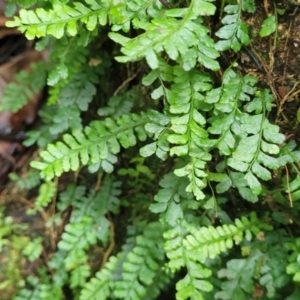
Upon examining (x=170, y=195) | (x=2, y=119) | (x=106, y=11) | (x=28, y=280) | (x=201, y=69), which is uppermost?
(x=106, y=11)

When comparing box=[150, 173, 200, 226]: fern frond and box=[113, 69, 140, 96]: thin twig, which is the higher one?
box=[113, 69, 140, 96]: thin twig

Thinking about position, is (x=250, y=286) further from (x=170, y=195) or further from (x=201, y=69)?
(x=201, y=69)

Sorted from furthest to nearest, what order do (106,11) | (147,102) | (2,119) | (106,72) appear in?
(2,119)
(106,72)
(147,102)
(106,11)

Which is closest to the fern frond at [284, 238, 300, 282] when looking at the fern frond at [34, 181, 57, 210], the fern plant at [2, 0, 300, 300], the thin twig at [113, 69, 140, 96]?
the fern plant at [2, 0, 300, 300]

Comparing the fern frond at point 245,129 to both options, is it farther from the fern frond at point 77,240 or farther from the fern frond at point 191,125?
the fern frond at point 77,240

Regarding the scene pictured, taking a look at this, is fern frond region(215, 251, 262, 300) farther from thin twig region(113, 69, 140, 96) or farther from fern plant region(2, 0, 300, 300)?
thin twig region(113, 69, 140, 96)

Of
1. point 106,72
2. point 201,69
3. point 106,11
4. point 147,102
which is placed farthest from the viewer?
point 106,72

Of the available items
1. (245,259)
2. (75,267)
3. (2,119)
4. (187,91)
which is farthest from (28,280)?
(187,91)

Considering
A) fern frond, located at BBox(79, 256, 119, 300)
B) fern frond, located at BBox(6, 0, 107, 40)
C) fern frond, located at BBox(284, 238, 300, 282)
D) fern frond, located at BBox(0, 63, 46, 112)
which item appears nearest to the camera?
fern frond, located at BBox(6, 0, 107, 40)
